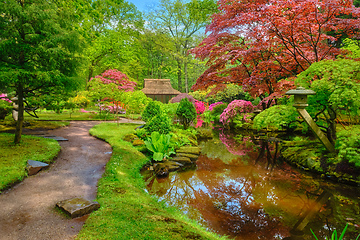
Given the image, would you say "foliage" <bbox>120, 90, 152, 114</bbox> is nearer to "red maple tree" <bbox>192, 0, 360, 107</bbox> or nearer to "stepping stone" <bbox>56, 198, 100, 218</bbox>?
"red maple tree" <bbox>192, 0, 360, 107</bbox>

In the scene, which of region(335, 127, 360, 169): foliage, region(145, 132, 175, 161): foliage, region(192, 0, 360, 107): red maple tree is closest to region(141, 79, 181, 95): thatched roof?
region(192, 0, 360, 107): red maple tree

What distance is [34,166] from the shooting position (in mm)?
4445

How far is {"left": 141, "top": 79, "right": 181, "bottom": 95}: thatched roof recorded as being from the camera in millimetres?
25156

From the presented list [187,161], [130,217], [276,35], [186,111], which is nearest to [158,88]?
[186,111]

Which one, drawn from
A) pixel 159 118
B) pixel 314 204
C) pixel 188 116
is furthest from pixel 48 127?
pixel 314 204

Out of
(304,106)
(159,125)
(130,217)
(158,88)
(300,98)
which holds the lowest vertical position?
(130,217)

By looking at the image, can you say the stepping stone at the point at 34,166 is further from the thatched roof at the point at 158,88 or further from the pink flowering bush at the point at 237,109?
the thatched roof at the point at 158,88

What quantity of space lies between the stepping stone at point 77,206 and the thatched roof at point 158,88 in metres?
22.2

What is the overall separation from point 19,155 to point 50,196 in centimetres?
234

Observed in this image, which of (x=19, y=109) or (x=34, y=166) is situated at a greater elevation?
(x=19, y=109)

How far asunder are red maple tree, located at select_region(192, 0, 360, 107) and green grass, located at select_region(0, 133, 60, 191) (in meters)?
7.20

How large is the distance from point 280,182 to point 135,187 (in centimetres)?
388

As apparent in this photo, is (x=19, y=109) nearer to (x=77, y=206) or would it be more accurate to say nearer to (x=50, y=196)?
(x=50, y=196)

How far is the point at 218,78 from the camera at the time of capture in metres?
9.79
